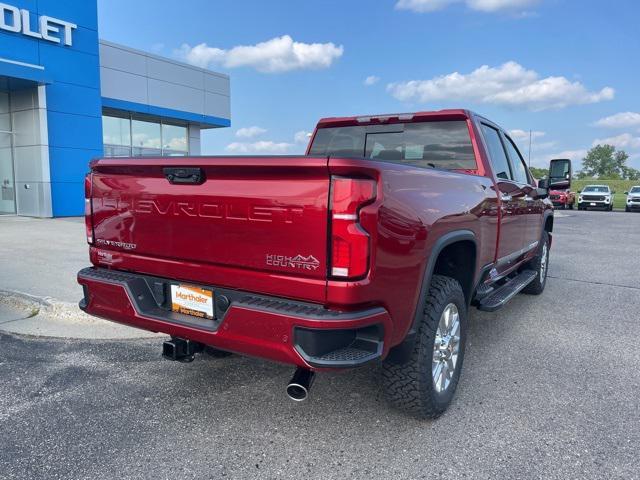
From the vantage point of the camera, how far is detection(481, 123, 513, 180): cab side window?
14.0ft

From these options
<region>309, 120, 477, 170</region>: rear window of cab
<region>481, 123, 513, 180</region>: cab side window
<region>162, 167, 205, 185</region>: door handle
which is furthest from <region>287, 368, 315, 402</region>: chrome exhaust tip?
<region>481, 123, 513, 180</region>: cab side window

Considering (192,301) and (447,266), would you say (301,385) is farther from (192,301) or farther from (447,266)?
(447,266)

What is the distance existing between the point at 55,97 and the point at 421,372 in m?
16.5

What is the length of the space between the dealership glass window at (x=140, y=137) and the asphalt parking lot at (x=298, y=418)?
16.2 meters

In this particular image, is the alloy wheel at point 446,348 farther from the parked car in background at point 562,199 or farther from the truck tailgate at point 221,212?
the parked car in background at point 562,199

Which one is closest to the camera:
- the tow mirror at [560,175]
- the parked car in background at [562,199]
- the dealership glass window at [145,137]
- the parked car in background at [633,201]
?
the tow mirror at [560,175]

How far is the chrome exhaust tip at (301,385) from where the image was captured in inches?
100

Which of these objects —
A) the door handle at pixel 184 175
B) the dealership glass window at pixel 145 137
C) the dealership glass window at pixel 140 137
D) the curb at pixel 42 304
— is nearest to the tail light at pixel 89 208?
the door handle at pixel 184 175

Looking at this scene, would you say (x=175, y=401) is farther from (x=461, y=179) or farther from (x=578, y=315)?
(x=578, y=315)

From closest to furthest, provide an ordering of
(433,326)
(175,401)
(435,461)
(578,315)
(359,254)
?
(359,254) → (435,461) → (433,326) → (175,401) → (578,315)

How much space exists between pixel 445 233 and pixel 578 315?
11.2 feet

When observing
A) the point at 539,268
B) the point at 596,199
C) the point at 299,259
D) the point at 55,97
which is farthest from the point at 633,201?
the point at 299,259

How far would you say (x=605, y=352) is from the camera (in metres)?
4.27

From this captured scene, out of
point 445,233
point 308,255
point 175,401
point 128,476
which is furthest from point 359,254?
point 175,401
